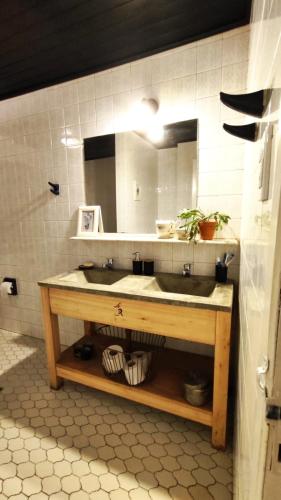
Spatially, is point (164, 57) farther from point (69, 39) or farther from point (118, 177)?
point (118, 177)

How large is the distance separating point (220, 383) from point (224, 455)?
39cm

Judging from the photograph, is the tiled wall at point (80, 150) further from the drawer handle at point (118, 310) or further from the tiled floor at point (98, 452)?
the tiled floor at point (98, 452)

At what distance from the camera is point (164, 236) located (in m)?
1.56

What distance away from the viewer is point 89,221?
1.85m

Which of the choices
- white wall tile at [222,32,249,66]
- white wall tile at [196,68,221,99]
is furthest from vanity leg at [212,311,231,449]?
white wall tile at [222,32,249,66]

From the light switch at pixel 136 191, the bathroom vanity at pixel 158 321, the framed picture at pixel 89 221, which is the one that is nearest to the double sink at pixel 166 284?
the bathroom vanity at pixel 158 321

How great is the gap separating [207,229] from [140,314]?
605mm

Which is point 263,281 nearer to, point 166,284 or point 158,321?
point 158,321

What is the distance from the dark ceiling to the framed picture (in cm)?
97

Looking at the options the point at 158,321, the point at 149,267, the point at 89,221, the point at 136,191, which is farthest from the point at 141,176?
the point at 158,321

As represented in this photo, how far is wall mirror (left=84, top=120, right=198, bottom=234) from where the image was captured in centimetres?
154

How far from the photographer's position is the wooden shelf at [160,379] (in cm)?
126

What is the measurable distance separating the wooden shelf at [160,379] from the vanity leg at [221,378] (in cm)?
5

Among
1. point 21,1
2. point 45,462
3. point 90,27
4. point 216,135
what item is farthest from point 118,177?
point 45,462
